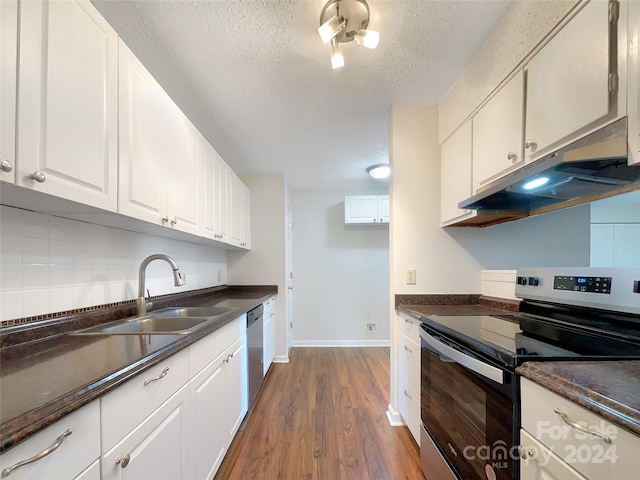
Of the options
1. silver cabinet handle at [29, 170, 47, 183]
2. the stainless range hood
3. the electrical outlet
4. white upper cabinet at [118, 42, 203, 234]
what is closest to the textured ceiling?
white upper cabinet at [118, 42, 203, 234]

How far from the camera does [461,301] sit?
1.96m

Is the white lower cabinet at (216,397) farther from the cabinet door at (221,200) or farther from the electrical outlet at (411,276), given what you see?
the electrical outlet at (411,276)

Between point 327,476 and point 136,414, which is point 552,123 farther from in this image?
point 327,476

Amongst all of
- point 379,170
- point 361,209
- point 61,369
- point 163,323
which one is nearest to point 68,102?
point 61,369

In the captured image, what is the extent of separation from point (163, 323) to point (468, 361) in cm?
164

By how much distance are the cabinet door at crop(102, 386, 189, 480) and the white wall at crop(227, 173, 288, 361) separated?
218 centimetres

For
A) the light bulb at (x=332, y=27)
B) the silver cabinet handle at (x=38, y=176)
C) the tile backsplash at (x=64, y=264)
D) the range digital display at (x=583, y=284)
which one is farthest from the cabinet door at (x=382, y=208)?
the silver cabinet handle at (x=38, y=176)

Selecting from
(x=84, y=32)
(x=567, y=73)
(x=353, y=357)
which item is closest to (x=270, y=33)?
(x=84, y=32)

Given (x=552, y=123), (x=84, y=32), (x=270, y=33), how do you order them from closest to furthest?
1. (x=84, y=32)
2. (x=552, y=123)
3. (x=270, y=33)

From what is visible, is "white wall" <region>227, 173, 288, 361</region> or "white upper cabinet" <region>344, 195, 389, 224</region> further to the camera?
"white upper cabinet" <region>344, 195, 389, 224</region>

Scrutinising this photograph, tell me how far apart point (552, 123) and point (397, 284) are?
1.28 metres

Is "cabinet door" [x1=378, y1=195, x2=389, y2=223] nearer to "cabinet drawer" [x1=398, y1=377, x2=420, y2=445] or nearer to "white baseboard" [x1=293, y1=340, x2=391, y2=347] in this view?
"white baseboard" [x1=293, y1=340, x2=391, y2=347]

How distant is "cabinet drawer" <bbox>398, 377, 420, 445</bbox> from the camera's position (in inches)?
63.7

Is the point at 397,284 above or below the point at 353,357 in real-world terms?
above
